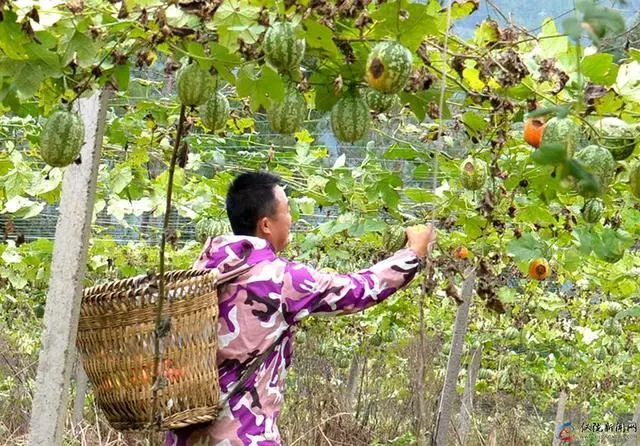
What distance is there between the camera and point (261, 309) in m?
2.66

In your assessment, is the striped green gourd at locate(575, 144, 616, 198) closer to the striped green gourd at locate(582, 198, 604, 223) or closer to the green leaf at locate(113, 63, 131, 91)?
the striped green gourd at locate(582, 198, 604, 223)

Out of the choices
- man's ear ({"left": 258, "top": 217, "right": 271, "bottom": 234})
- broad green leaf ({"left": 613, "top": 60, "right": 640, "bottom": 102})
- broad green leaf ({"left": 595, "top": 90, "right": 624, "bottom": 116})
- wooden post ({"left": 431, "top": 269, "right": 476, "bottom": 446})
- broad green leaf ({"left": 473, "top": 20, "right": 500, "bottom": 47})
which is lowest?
wooden post ({"left": 431, "top": 269, "right": 476, "bottom": 446})

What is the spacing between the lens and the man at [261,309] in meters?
2.64

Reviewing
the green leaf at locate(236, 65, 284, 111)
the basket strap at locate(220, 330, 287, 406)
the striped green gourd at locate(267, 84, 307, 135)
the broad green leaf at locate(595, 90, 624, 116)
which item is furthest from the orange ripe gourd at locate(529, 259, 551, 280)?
the green leaf at locate(236, 65, 284, 111)

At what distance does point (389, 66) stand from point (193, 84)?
1.46ft

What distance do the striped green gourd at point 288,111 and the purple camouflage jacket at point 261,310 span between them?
2.20 feet

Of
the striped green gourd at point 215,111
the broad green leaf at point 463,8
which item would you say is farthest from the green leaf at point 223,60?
the broad green leaf at point 463,8

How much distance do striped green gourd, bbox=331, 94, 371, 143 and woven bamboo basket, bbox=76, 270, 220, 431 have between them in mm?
612

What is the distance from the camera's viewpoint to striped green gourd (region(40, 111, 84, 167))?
2.10 meters

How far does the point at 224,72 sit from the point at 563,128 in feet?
2.32

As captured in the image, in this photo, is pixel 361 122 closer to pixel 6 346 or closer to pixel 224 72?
pixel 224 72

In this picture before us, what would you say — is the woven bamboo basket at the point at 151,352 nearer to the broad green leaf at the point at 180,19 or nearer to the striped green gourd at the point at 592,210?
the broad green leaf at the point at 180,19

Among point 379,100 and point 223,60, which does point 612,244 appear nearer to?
point 379,100

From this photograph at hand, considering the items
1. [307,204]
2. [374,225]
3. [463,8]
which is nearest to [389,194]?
[374,225]
